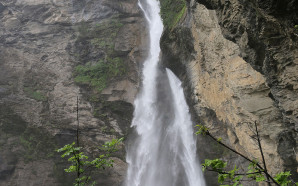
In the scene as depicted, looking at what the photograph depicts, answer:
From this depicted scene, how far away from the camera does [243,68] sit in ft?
26.3

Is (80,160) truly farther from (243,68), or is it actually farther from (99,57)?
(99,57)

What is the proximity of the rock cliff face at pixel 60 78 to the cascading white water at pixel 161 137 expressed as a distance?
0.74m

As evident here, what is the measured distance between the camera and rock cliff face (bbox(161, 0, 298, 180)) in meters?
3.78

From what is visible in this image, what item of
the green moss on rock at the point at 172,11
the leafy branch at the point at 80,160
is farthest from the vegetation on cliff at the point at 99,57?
the leafy branch at the point at 80,160

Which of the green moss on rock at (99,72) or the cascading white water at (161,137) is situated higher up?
the green moss on rock at (99,72)

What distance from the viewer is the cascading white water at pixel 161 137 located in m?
11.9

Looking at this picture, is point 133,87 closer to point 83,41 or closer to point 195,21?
point 83,41

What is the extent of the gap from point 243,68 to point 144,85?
850 centimetres

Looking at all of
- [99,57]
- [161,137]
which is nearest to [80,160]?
[161,137]

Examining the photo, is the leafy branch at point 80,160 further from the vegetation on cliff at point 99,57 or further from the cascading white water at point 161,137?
the vegetation on cliff at point 99,57

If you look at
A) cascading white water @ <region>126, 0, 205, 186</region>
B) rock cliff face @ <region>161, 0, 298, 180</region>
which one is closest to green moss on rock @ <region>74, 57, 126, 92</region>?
cascading white water @ <region>126, 0, 205, 186</region>

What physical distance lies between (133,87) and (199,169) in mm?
6630

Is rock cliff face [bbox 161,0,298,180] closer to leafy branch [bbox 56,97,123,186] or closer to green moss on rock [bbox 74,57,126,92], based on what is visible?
leafy branch [bbox 56,97,123,186]

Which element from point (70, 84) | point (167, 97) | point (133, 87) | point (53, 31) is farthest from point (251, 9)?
point (53, 31)
